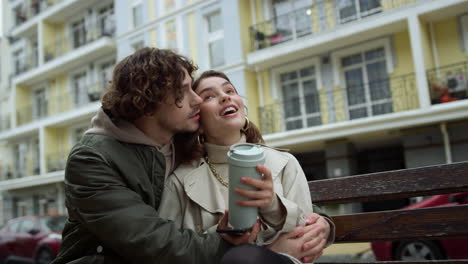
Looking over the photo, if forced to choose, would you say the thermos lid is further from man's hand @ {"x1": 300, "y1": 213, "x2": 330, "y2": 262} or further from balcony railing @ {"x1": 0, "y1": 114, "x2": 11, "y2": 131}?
balcony railing @ {"x1": 0, "y1": 114, "x2": 11, "y2": 131}

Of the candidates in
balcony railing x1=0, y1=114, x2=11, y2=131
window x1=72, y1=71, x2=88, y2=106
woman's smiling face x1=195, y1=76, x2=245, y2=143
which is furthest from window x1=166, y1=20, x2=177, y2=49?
woman's smiling face x1=195, y1=76, x2=245, y2=143

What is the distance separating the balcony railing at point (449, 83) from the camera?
11438 millimetres

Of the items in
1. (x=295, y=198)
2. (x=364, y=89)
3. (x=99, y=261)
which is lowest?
(x=99, y=261)

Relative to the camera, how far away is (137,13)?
19.3m

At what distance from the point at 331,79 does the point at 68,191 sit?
12.9 meters

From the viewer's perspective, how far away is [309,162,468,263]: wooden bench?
2.14m

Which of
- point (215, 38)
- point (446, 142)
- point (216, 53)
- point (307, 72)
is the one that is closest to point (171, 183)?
point (446, 142)

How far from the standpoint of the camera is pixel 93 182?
172 centimetres

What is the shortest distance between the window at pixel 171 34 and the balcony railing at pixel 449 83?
385 inches

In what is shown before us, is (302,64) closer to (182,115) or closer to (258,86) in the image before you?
(258,86)

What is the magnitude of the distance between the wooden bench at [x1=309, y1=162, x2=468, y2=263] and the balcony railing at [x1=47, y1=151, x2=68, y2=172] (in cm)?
2189

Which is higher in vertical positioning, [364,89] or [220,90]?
[364,89]

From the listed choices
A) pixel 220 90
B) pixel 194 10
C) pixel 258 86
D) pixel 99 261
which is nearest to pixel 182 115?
pixel 220 90

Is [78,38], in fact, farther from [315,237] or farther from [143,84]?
[315,237]
